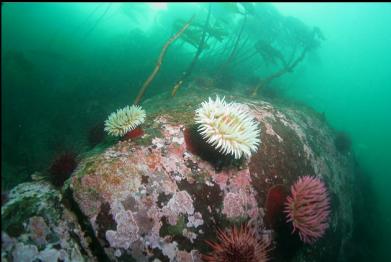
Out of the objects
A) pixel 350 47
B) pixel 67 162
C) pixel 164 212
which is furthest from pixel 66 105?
pixel 350 47

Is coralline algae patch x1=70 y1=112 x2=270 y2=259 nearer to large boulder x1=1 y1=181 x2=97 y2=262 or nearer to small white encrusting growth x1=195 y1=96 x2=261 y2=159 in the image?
large boulder x1=1 y1=181 x2=97 y2=262

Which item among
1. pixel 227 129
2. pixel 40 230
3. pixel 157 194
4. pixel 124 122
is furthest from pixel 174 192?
pixel 40 230

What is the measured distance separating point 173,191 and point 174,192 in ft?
0.07

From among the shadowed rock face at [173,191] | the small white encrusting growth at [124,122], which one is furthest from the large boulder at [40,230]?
the small white encrusting growth at [124,122]

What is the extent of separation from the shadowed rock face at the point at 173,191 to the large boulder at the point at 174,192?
1 centimetres

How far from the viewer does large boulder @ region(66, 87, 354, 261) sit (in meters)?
3.87

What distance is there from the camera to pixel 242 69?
64.5ft

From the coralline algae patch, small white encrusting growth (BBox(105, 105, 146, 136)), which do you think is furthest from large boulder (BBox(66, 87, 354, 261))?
small white encrusting growth (BBox(105, 105, 146, 136))

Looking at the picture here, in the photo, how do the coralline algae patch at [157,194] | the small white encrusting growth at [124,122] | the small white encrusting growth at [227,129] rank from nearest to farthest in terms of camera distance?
the coralline algae patch at [157,194] → the small white encrusting growth at [227,129] → the small white encrusting growth at [124,122]

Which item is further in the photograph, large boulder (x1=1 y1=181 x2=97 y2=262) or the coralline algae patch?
the coralline algae patch

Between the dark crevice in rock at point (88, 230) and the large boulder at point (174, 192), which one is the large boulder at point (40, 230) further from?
the large boulder at point (174, 192)

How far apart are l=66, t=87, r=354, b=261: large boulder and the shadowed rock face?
14mm

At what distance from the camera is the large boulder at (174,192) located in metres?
3.87

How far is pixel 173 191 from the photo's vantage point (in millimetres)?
4379
